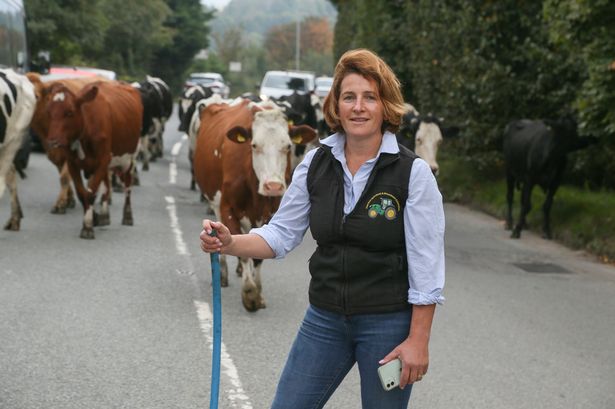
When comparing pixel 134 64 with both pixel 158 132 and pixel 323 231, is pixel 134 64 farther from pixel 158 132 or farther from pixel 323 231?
pixel 323 231

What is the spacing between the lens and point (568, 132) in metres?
15.9

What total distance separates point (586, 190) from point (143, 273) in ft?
31.7

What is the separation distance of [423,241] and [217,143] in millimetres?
6864

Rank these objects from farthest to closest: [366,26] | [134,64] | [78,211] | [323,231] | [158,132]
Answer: [134,64] → [366,26] → [158,132] → [78,211] → [323,231]

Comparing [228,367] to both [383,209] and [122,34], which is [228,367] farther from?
[122,34]

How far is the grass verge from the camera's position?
14820 mm

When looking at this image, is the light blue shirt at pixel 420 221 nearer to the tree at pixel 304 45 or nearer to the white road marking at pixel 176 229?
the white road marking at pixel 176 229

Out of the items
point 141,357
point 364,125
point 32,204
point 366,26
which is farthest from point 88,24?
point 364,125

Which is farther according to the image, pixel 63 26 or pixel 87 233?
pixel 63 26

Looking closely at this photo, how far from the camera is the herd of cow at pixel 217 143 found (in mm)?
9484

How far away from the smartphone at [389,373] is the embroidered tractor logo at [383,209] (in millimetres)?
555

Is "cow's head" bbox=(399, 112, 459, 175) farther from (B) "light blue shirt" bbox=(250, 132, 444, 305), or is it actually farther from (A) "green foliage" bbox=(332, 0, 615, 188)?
(B) "light blue shirt" bbox=(250, 132, 444, 305)

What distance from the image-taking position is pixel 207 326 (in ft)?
28.5

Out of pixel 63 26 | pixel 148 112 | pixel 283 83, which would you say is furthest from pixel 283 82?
pixel 63 26
